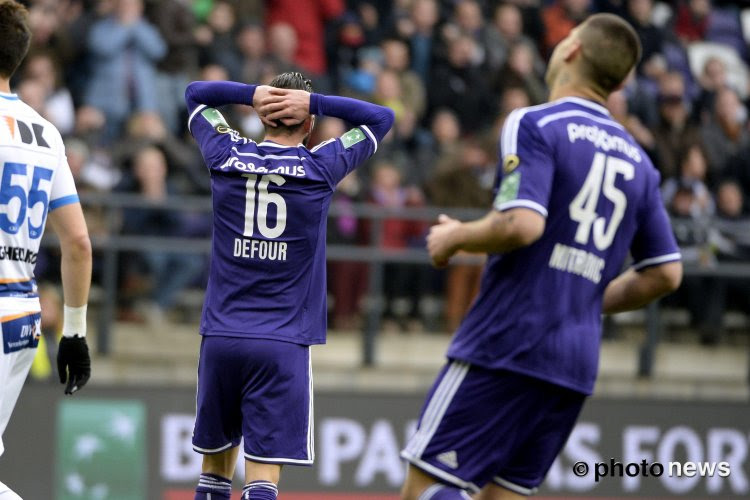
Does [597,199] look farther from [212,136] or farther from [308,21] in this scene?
[308,21]

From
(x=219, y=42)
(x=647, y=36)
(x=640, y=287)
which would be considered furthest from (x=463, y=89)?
(x=640, y=287)

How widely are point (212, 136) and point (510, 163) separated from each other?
5.55ft

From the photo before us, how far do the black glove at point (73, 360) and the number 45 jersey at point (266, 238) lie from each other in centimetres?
55

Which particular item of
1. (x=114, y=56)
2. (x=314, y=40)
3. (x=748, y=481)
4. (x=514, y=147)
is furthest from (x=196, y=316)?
(x=514, y=147)

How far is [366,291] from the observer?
475 inches

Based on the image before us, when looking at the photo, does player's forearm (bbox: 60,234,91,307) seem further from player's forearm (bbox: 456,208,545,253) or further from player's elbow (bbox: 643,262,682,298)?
Answer: player's elbow (bbox: 643,262,682,298)

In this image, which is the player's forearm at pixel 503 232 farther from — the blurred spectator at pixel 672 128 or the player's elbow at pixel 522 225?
the blurred spectator at pixel 672 128

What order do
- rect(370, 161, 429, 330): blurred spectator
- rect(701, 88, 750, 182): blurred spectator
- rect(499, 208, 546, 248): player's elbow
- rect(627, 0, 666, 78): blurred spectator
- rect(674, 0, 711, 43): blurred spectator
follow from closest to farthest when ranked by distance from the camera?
rect(499, 208, 546, 248): player's elbow
rect(370, 161, 429, 330): blurred spectator
rect(701, 88, 750, 182): blurred spectator
rect(627, 0, 666, 78): blurred spectator
rect(674, 0, 711, 43): blurred spectator

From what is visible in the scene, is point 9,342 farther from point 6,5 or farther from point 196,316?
point 196,316

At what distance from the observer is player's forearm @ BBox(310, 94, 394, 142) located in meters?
6.12

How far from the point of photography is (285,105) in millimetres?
6027

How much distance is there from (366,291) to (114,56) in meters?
3.20

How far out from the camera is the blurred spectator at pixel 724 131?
588 inches

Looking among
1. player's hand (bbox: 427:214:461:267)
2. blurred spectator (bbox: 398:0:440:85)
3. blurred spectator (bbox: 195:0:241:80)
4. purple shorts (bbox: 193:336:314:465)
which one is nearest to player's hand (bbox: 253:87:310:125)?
purple shorts (bbox: 193:336:314:465)
